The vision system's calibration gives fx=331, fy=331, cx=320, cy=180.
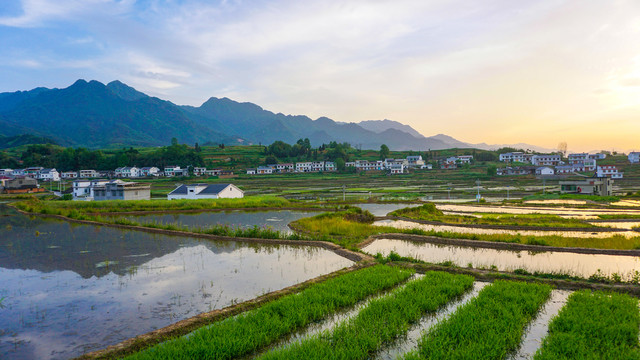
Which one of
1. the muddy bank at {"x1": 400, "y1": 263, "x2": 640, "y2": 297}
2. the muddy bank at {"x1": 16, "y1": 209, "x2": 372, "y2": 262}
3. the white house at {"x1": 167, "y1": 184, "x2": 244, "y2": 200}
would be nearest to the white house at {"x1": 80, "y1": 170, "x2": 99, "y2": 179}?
the white house at {"x1": 167, "y1": 184, "x2": 244, "y2": 200}

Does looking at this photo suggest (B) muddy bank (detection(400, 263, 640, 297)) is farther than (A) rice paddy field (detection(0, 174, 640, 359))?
Yes

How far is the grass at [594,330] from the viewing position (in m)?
5.97

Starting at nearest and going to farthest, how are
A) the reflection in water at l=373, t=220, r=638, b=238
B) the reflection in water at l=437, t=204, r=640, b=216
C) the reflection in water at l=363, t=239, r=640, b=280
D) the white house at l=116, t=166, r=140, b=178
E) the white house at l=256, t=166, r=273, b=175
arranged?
the reflection in water at l=363, t=239, r=640, b=280 → the reflection in water at l=373, t=220, r=638, b=238 → the reflection in water at l=437, t=204, r=640, b=216 → the white house at l=256, t=166, r=273, b=175 → the white house at l=116, t=166, r=140, b=178

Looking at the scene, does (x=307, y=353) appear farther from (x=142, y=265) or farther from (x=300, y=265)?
(x=142, y=265)

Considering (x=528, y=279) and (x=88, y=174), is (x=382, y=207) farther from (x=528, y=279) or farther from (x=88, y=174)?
(x=88, y=174)

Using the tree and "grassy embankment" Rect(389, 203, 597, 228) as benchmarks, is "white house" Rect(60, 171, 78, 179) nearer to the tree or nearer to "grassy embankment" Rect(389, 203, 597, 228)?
the tree

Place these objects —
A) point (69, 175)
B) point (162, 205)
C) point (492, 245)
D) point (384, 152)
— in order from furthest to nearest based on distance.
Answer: point (384, 152)
point (69, 175)
point (162, 205)
point (492, 245)

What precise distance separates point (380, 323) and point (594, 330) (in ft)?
14.3

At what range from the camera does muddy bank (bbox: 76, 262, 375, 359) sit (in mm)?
6578

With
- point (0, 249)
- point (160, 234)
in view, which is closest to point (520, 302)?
point (160, 234)

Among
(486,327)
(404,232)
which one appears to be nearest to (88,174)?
(404,232)

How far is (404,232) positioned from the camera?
19.2m

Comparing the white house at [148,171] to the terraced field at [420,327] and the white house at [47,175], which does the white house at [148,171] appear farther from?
the terraced field at [420,327]

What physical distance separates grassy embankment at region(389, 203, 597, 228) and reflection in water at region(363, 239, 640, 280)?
6861 millimetres
